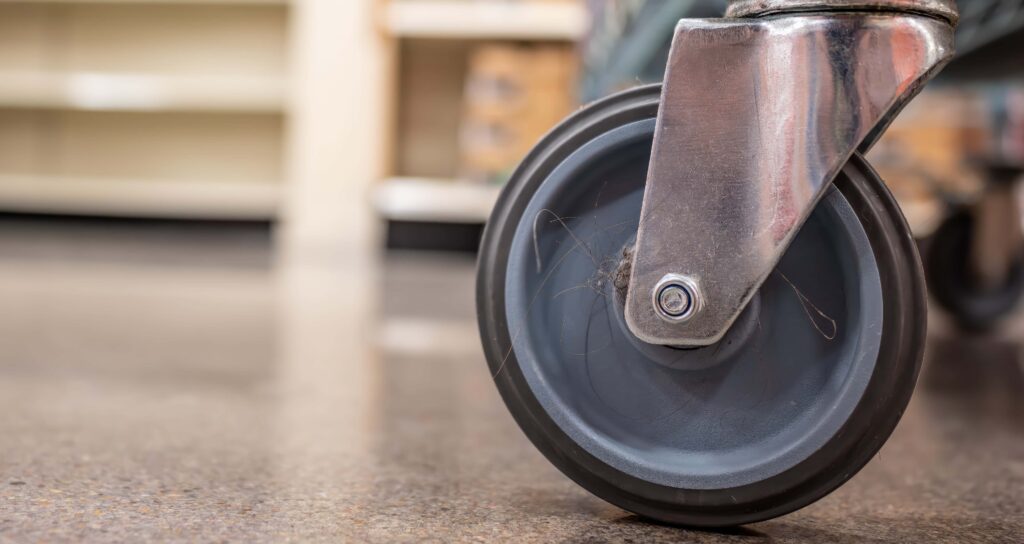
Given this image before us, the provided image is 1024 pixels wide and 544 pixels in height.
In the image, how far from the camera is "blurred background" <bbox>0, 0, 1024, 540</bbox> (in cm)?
72

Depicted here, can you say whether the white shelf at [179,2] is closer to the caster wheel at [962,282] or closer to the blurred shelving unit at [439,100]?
the blurred shelving unit at [439,100]

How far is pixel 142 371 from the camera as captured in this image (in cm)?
126

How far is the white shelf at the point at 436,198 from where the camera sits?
3.85 m

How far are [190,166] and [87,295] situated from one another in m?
2.62

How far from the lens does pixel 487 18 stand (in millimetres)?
3793

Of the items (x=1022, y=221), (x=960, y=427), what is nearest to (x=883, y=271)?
(x=960, y=427)

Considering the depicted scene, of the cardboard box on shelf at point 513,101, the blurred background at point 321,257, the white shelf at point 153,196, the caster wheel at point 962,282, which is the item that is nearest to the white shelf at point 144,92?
the blurred background at point 321,257

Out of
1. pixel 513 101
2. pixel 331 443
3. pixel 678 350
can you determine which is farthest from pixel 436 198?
pixel 678 350

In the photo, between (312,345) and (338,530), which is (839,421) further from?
(312,345)

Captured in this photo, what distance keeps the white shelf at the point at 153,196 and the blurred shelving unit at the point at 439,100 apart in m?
0.59

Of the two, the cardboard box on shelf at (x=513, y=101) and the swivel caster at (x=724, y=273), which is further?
the cardboard box on shelf at (x=513, y=101)

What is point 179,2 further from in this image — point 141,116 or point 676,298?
point 676,298

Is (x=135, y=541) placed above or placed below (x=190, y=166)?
below

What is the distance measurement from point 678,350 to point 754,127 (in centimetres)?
14
